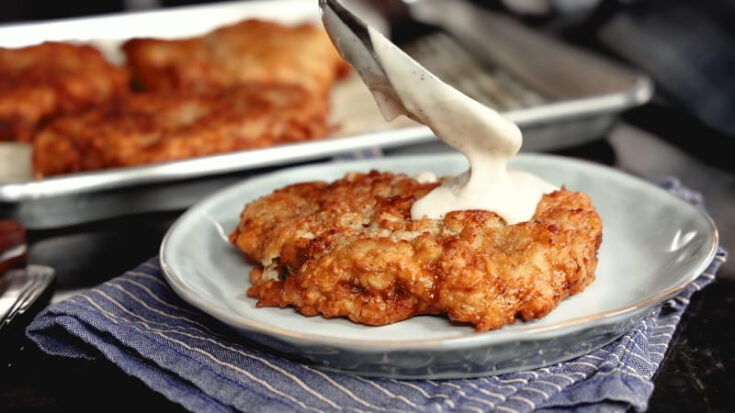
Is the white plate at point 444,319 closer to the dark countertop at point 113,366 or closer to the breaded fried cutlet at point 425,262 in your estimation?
the breaded fried cutlet at point 425,262

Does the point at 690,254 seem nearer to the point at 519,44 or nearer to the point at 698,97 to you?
the point at 698,97

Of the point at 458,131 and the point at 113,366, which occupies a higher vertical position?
the point at 458,131

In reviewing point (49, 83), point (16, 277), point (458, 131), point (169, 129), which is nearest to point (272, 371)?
point (458, 131)

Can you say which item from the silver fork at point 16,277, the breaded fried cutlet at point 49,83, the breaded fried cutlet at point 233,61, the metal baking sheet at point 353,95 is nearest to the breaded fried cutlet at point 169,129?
the metal baking sheet at point 353,95

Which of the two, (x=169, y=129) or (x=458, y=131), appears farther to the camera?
(x=169, y=129)

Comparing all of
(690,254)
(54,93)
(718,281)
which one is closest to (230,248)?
(690,254)

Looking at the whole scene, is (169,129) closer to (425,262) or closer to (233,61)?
(233,61)
